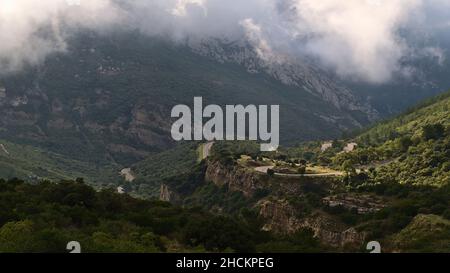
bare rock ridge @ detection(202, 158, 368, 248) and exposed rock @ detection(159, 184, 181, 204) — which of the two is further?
exposed rock @ detection(159, 184, 181, 204)

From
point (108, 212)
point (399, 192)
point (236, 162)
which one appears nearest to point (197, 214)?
point (108, 212)

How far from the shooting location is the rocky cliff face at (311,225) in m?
75.9

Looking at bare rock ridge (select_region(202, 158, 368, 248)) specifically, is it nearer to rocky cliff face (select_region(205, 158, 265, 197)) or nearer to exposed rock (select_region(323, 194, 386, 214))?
rocky cliff face (select_region(205, 158, 265, 197))

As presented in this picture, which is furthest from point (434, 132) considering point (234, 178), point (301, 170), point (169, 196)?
point (169, 196)

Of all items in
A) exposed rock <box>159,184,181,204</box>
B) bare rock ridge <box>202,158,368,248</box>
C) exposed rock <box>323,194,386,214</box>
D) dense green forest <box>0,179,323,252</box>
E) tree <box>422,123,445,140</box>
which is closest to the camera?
dense green forest <box>0,179,323,252</box>

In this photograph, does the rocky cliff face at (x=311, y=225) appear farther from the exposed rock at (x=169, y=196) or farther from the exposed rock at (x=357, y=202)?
the exposed rock at (x=169, y=196)

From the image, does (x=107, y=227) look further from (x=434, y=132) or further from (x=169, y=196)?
Answer: (x=169, y=196)

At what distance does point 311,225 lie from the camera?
282 ft

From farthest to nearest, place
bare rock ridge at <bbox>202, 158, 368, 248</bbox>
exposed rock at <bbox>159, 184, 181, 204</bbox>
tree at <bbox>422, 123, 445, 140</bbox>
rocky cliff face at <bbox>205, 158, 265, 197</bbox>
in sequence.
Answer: exposed rock at <bbox>159, 184, 181, 204</bbox> < tree at <bbox>422, 123, 445, 140</bbox> < rocky cliff face at <bbox>205, 158, 265, 197</bbox> < bare rock ridge at <bbox>202, 158, 368, 248</bbox>

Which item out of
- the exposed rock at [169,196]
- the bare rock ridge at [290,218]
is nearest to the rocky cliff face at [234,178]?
the bare rock ridge at [290,218]

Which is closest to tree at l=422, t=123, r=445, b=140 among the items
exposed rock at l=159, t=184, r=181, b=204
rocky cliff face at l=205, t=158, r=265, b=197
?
rocky cliff face at l=205, t=158, r=265, b=197

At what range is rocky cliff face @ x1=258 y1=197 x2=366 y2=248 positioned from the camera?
75.9 metres

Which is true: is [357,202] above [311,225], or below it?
above
